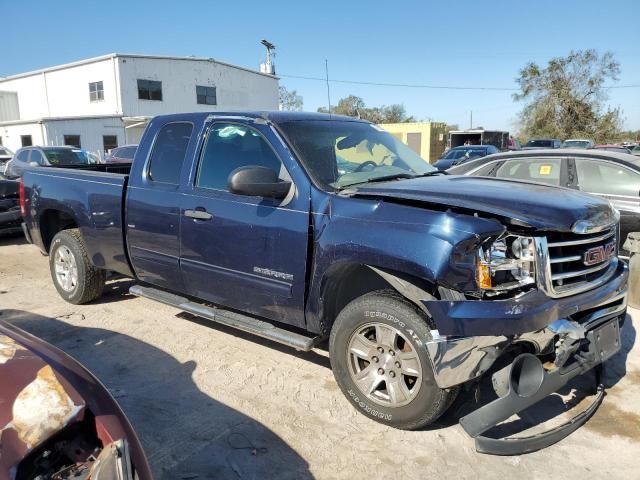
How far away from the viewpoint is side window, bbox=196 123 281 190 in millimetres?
3889

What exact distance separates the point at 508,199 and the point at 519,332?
2.62ft

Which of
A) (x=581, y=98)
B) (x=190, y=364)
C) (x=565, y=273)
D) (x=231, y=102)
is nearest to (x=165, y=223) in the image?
(x=190, y=364)

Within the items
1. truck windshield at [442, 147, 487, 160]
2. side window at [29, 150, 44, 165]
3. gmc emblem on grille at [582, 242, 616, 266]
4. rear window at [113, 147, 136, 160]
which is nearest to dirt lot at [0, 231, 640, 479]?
gmc emblem on grille at [582, 242, 616, 266]

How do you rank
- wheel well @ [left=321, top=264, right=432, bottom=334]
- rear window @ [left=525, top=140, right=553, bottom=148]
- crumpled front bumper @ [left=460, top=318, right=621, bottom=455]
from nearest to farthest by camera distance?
crumpled front bumper @ [left=460, top=318, right=621, bottom=455], wheel well @ [left=321, top=264, right=432, bottom=334], rear window @ [left=525, top=140, right=553, bottom=148]

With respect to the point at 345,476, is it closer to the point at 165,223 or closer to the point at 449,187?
the point at 449,187

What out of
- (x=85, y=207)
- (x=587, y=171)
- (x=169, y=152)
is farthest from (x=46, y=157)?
(x=587, y=171)

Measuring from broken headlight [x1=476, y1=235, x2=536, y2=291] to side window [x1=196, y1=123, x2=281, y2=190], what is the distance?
1.74 m

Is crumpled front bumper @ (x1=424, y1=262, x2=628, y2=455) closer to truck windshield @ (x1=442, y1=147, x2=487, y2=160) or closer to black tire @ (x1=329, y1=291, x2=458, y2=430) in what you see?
black tire @ (x1=329, y1=291, x2=458, y2=430)

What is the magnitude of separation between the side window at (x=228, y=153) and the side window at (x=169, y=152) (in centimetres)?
29

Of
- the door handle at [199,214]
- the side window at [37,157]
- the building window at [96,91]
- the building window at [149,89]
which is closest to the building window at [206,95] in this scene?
the building window at [149,89]

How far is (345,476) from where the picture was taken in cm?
280

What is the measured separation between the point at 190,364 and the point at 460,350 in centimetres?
232

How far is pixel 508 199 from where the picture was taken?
3.02 meters

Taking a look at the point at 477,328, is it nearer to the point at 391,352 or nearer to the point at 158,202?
the point at 391,352
